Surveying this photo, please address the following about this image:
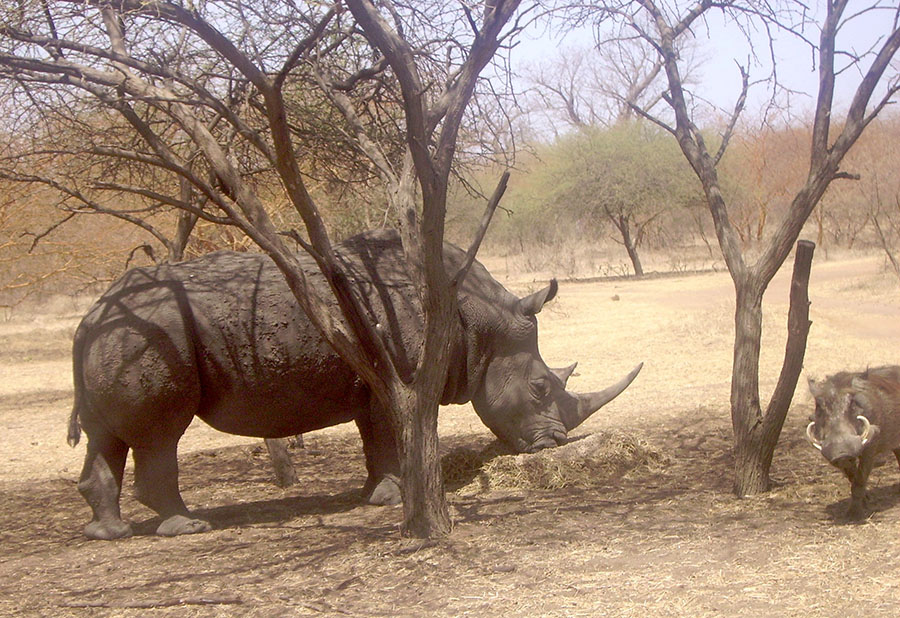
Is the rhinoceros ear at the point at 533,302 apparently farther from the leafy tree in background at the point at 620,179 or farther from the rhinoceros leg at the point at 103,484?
the leafy tree in background at the point at 620,179

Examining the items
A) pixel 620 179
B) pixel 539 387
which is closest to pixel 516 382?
pixel 539 387

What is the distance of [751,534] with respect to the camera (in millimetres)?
5223

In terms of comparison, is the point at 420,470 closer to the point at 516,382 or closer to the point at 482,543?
the point at 482,543

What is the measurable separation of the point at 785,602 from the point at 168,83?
4557mm

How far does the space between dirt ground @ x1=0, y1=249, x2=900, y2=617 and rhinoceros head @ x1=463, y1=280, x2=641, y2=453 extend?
2.45 feet

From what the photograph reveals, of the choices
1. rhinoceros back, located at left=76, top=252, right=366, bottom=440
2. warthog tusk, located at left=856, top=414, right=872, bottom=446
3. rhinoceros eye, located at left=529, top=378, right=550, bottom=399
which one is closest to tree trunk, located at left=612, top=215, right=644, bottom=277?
rhinoceros eye, located at left=529, top=378, right=550, bottom=399

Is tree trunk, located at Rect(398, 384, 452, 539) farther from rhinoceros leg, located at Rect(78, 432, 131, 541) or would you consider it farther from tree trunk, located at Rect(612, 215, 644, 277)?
tree trunk, located at Rect(612, 215, 644, 277)

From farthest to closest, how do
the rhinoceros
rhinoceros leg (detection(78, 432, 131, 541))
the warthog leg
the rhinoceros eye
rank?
the rhinoceros eye, rhinoceros leg (detection(78, 432, 131, 541)), the rhinoceros, the warthog leg

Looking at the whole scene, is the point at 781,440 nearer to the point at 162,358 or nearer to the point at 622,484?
the point at 622,484

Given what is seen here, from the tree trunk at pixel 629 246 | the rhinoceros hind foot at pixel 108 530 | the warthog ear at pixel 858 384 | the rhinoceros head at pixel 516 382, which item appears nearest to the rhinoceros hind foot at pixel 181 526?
the rhinoceros hind foot at pixel 108 530

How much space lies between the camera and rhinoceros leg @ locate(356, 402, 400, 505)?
6.71 metres

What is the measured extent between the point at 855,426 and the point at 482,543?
7.18 ft

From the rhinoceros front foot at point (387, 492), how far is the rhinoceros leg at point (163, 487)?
1159 mm

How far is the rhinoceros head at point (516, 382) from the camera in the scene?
24.0 feet
